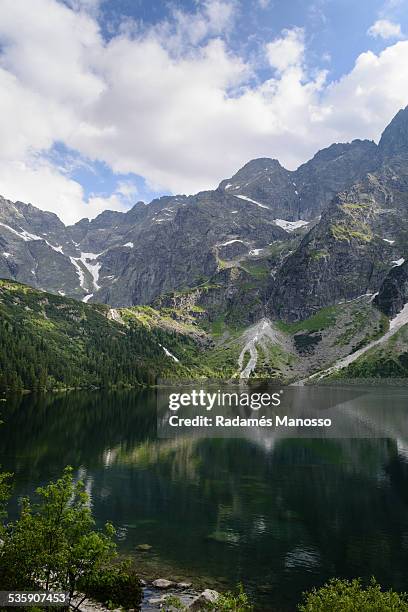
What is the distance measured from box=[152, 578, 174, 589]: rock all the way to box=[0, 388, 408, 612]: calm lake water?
2.09m

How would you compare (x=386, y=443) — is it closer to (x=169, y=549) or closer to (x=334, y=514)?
(x=334, y=514)

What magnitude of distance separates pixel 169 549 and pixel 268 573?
12.7 m

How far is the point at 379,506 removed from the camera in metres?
74.1

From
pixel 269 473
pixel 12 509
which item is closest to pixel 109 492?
pixel 12 509

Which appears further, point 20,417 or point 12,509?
point 20,417

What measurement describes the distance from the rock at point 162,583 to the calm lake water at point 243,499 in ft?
6.84

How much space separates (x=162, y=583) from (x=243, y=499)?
106 feet

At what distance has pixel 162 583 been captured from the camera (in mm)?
46812

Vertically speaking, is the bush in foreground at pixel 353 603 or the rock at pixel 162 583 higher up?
the bush in foreground at pixel 353 603

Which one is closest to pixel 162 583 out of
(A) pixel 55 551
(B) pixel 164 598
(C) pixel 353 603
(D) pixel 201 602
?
(B) pixel 164 598

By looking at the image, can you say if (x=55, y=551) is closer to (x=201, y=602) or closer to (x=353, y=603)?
(x=201, y=602)

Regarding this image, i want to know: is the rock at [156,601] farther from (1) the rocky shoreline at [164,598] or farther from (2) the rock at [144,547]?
(2) the rock at [144,547]

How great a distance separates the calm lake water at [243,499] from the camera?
5181 centimetres

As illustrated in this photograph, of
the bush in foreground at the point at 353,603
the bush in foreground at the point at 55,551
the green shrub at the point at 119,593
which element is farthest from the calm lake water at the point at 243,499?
the bush in foreground at the point at 55,551
